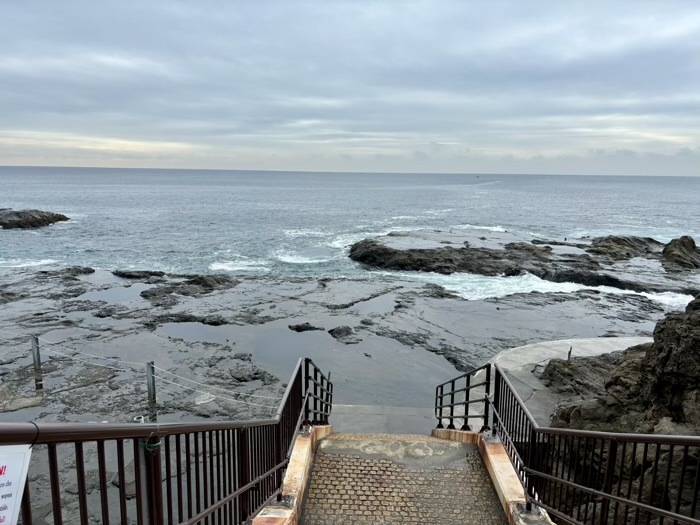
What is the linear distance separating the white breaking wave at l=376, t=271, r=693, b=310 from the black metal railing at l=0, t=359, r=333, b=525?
24.9m

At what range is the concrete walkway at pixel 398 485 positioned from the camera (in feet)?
19.1

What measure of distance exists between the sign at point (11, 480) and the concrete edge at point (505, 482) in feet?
17.0

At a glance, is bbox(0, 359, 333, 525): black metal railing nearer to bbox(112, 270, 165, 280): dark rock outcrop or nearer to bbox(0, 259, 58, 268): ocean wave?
bbox(112, 270, 165, 280): dark rock outcrop

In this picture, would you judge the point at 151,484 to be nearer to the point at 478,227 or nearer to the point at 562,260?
the point at 562,260

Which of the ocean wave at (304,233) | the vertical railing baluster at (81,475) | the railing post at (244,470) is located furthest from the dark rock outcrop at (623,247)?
the vertical railing baluster at (81,475)

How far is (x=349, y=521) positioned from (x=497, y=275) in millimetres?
32385

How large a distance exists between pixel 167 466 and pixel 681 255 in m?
47.5

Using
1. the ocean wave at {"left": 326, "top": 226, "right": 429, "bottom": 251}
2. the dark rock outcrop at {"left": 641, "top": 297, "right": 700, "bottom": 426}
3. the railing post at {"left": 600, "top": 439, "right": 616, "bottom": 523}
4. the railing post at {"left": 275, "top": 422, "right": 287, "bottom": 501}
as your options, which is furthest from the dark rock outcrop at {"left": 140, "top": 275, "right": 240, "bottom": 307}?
the railing post at {"left": 600, "top": 439, "right": 616, "bottom": 523}

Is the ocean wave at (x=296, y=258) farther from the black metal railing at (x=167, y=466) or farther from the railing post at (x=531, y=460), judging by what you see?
the railing post at (x=531, y=460)

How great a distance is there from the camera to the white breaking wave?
30.6m

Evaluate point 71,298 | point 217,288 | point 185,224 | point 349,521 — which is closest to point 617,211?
point 185,224

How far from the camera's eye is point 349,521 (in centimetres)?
568

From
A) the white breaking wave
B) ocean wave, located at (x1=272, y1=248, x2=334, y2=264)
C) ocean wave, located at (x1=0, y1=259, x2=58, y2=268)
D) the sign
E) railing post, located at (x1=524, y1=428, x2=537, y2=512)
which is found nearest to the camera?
the sign

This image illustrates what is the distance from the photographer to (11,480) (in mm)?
1516
